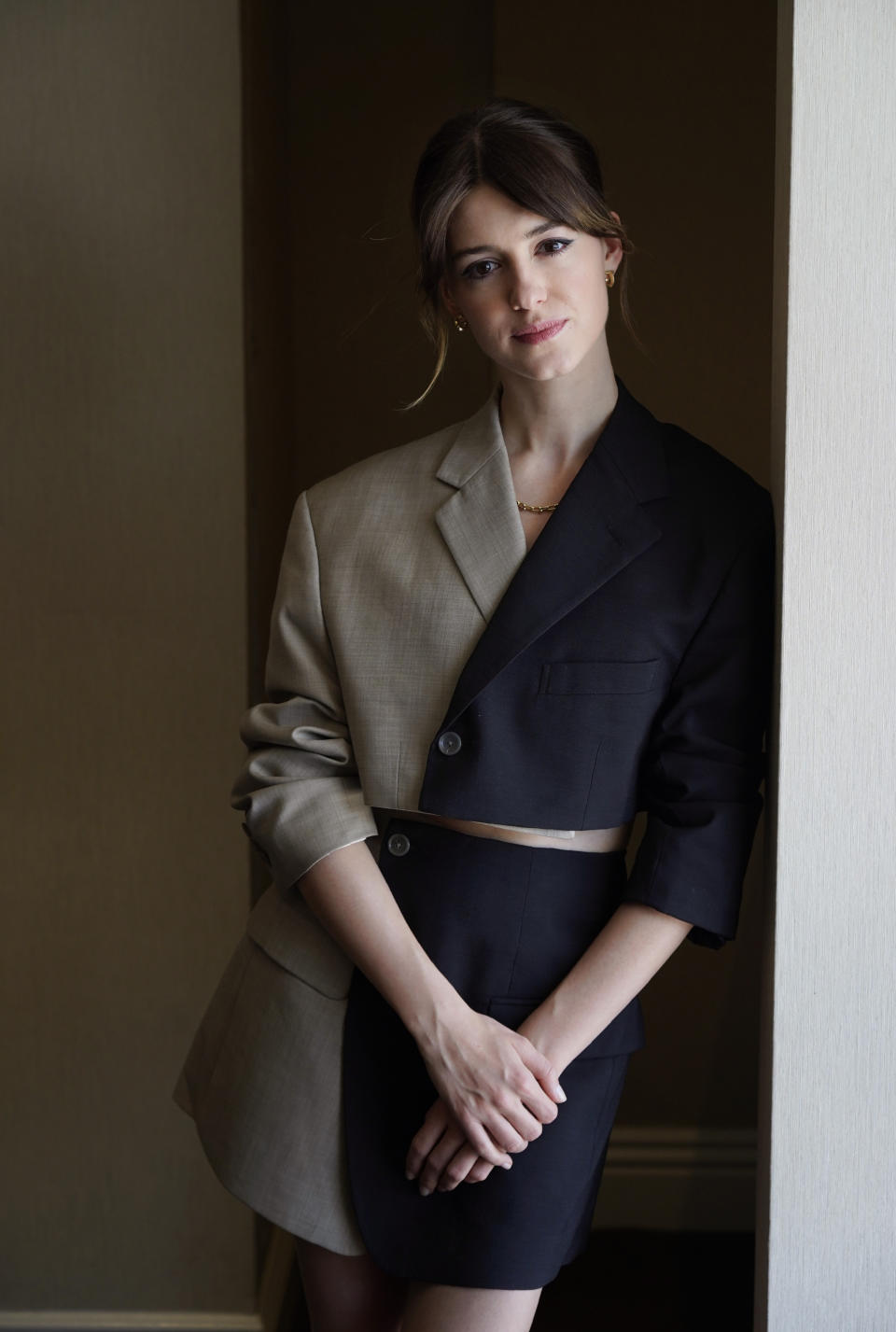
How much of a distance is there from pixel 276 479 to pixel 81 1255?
4.60 ft

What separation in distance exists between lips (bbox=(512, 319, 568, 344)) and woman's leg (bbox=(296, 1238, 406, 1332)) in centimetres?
104

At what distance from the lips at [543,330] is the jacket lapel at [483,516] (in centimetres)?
14

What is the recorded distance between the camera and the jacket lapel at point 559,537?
136 cm

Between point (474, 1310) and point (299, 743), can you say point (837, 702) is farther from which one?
point (474, 1310)

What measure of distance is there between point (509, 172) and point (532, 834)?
2.29 feet

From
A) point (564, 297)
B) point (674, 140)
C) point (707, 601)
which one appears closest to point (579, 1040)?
point (707, 601)

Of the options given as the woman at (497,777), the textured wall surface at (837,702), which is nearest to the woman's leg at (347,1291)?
the woman at (497,777)

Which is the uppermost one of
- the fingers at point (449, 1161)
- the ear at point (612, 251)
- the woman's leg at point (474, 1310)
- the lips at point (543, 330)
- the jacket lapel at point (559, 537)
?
the ear at point (612, 251)

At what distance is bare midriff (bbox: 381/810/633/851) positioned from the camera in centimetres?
141

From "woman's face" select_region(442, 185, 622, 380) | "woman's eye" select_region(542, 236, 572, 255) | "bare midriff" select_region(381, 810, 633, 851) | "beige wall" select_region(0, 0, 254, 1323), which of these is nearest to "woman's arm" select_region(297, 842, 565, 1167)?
"bare midriff" select_region(381, 810, 633, 851)

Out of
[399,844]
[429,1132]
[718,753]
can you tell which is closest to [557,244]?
[718,753]

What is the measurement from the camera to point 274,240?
2410 millimetres

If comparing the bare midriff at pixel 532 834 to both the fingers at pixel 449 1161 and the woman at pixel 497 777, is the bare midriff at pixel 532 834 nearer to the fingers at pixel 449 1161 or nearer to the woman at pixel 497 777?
the woman at pixel 497 777

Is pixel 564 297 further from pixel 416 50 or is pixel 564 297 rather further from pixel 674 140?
pixel 416 50
